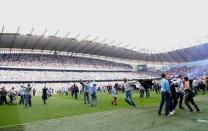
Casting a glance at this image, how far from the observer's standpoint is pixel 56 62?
66.6 metres

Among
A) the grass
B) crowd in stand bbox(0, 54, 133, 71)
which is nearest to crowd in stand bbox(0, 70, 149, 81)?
crowd in stand bbox(0, 54, 133, 71)

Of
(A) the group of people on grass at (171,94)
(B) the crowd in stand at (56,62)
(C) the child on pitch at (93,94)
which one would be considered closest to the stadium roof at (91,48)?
(B) the crowd in stand at (56,62)

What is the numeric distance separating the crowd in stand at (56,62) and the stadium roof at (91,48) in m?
2.16

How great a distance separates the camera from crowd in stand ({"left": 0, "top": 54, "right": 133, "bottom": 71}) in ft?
197

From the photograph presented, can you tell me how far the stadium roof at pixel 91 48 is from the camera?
56.1 m

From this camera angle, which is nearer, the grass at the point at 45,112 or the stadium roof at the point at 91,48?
the grass at the point at 45,112

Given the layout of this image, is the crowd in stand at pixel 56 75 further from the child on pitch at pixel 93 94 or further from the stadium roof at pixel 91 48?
the child on pitch at pixel 93 94

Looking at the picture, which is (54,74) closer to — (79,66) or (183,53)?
(79,66)

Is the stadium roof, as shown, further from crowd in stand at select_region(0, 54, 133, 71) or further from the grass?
the grass

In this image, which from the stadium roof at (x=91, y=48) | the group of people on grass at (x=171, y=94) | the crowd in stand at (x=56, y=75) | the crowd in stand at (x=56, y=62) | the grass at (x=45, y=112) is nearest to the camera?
the group of people on grass at (x=171, y=94)

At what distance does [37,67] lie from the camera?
61.3 m

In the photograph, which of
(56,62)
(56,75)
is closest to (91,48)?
(56,62)

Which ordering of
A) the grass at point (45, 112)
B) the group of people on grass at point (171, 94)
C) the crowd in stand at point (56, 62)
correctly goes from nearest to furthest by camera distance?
1. the group of people on grass at point (171, 94)
2. the grass at point (45, 112)
3. the crowd in stand at point (56, 62)

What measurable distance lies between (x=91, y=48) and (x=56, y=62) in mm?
9392
